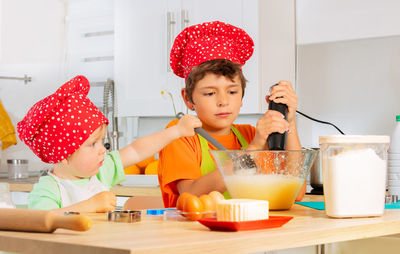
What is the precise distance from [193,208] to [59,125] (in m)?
0.67

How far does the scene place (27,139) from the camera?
153 cm

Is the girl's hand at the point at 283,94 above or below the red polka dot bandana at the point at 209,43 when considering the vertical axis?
below

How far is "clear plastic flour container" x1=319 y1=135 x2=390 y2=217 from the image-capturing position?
3.23ft

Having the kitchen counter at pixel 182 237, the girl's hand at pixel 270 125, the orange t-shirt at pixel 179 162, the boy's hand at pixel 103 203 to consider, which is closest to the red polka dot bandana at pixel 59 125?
the orange t-shirt at pixel 179 162

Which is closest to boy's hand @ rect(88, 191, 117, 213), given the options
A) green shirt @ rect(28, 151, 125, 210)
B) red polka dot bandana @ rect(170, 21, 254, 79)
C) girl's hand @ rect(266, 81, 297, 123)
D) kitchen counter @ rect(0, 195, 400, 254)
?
kitchen counter @ rect(0, 195, 400, 254)

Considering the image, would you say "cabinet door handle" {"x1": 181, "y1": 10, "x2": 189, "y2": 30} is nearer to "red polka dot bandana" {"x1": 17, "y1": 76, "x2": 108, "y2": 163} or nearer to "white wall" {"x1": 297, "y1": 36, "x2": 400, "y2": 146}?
"white wall" {"x1": 297, "y1": 36, "x2": 400, "y2": 146}

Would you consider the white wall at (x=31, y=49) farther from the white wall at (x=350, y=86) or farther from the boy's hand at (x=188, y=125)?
the boy's hand at (x=188, y=125)

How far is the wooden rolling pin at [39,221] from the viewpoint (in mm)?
712

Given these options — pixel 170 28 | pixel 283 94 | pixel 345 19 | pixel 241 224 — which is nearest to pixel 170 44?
pixel 170 28

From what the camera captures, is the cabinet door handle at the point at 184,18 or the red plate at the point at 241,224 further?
the cabinet door handle at the point at 184,18

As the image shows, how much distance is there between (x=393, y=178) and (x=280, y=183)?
2.82ft

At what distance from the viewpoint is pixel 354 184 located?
991 mm

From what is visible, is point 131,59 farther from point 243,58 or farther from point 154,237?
point 154,237

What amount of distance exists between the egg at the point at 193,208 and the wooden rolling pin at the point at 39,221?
26 centimetres
